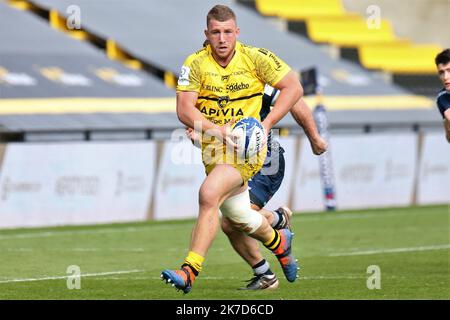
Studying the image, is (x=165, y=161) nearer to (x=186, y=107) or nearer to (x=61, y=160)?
(x=61, y=160)

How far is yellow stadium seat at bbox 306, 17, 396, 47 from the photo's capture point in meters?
34.9

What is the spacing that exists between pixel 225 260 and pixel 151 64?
1543 centimetres

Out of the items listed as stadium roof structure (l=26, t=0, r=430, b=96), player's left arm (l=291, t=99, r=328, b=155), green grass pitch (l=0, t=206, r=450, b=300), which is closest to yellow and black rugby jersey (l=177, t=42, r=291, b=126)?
player's left arm (l=291, t=99, r=328, b=155)

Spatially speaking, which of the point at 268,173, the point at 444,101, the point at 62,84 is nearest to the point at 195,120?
the point at 268,173

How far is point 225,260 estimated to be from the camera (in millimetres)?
14195

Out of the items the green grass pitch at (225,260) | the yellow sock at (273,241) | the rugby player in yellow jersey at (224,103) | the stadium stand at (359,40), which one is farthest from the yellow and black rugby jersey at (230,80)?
the stadium stand at (359,40)

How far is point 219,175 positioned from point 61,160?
9740 mm

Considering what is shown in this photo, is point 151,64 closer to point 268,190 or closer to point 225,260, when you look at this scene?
point 225,260

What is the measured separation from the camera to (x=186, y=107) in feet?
32.9

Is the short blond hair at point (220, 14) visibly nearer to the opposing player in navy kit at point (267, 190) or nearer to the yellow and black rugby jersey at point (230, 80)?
the yellow and black rugby jersey at point (230, 80)

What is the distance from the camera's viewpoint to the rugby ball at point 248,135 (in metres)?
9.90

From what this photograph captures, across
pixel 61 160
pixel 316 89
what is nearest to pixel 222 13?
pixel 61 160
